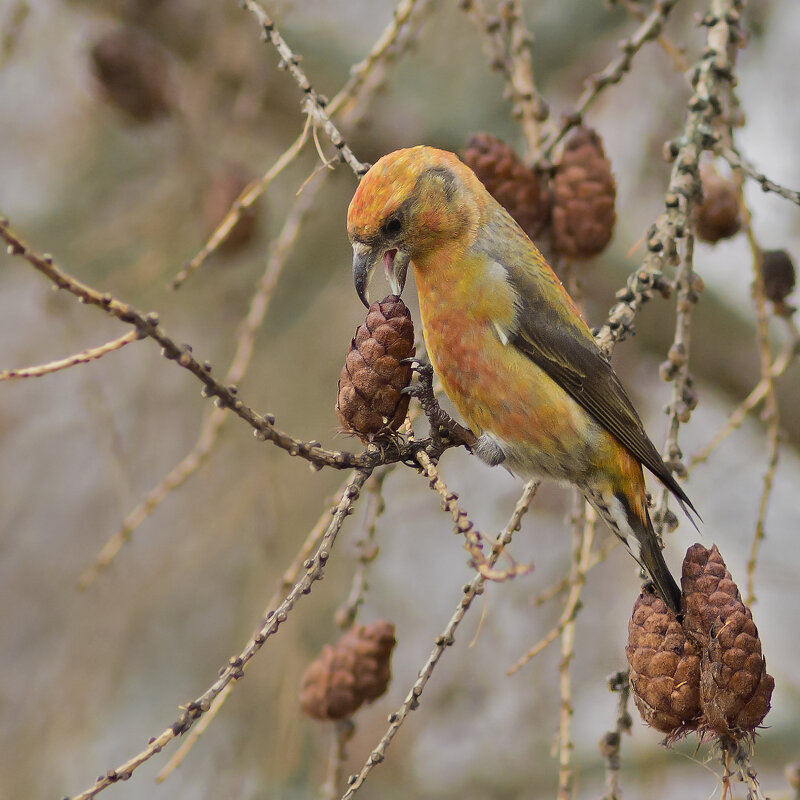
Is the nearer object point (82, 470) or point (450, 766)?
point (450, 766)

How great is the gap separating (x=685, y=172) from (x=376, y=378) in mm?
1037

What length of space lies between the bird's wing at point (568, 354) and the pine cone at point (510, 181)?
144 mm

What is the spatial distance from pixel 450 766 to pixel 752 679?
321 cm

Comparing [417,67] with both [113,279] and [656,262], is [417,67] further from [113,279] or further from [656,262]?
[656,262]

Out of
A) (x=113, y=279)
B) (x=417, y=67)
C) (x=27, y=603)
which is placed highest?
(x=417, y=67)

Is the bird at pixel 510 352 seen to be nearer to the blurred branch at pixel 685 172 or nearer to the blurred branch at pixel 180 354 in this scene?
the blurred branch at pixel 685 172

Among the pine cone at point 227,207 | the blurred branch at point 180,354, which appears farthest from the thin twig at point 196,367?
the pine cone at point 227,207

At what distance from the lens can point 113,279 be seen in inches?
146

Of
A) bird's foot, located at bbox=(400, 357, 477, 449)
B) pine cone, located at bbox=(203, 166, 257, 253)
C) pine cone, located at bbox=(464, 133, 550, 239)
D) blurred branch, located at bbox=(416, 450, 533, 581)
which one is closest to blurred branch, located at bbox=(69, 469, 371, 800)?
blurred branch, located at bbox=(416, 450, 533, 581)

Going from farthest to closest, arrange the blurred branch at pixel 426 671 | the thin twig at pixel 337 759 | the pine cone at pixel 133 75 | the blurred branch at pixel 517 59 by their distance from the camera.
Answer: the pine cone at pixel 133 75, the blurred branch at pixel 517 59, the thin twig at pixel 337 759, the blurred branch at pixel 426 671

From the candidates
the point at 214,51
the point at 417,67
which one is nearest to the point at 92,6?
the point at 214,51

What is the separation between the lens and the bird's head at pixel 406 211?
2.24 m

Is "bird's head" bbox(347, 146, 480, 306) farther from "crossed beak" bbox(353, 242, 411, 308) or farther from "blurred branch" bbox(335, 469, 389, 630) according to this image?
"blurred branch" bbox(335, 469, 389, 630)

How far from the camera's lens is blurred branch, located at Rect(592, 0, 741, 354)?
7.23 feet
